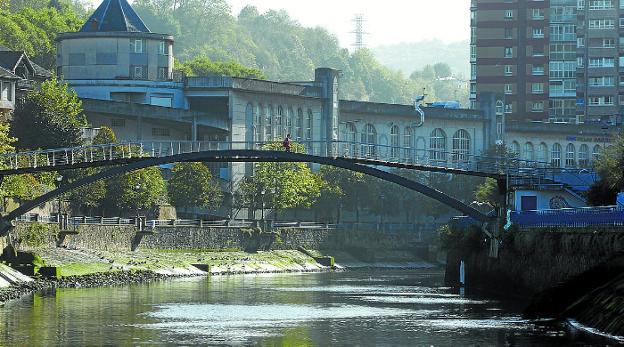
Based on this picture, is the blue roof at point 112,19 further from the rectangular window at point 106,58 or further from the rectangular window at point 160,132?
the rectangular window at point 160,132

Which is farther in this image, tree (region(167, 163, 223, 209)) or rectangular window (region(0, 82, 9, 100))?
tree (region(167, 163, 223, 209))

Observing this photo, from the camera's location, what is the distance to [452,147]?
197 m

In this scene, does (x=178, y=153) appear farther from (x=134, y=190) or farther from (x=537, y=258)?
(x=134, y=190)

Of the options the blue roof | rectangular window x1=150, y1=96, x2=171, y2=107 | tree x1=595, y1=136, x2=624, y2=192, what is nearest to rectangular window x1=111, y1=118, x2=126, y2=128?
rectangular window x1=150, y1=96, x2=171, y2=107

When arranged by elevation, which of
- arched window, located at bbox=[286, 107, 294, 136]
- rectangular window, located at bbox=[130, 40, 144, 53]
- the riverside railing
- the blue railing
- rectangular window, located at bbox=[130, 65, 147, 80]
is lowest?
the riverside railing

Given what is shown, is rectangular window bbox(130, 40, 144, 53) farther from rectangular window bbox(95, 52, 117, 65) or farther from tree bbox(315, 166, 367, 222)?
tree bbox(315, 166, 367, 222)

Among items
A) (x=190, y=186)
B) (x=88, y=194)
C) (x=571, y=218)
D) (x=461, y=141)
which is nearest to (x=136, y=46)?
(x=190, y=186)

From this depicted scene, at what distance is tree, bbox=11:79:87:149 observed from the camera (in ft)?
457

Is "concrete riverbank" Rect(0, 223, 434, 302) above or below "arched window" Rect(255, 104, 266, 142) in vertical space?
below

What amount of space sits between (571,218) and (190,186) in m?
66.0

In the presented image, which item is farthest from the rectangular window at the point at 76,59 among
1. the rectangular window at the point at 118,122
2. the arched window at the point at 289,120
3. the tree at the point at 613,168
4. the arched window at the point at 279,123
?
the tree at the point at 613,168

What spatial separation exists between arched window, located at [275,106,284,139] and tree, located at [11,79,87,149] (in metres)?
37.5

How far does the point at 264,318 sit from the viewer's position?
8338 cm

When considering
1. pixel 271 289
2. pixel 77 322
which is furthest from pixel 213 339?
pixel 271 289
